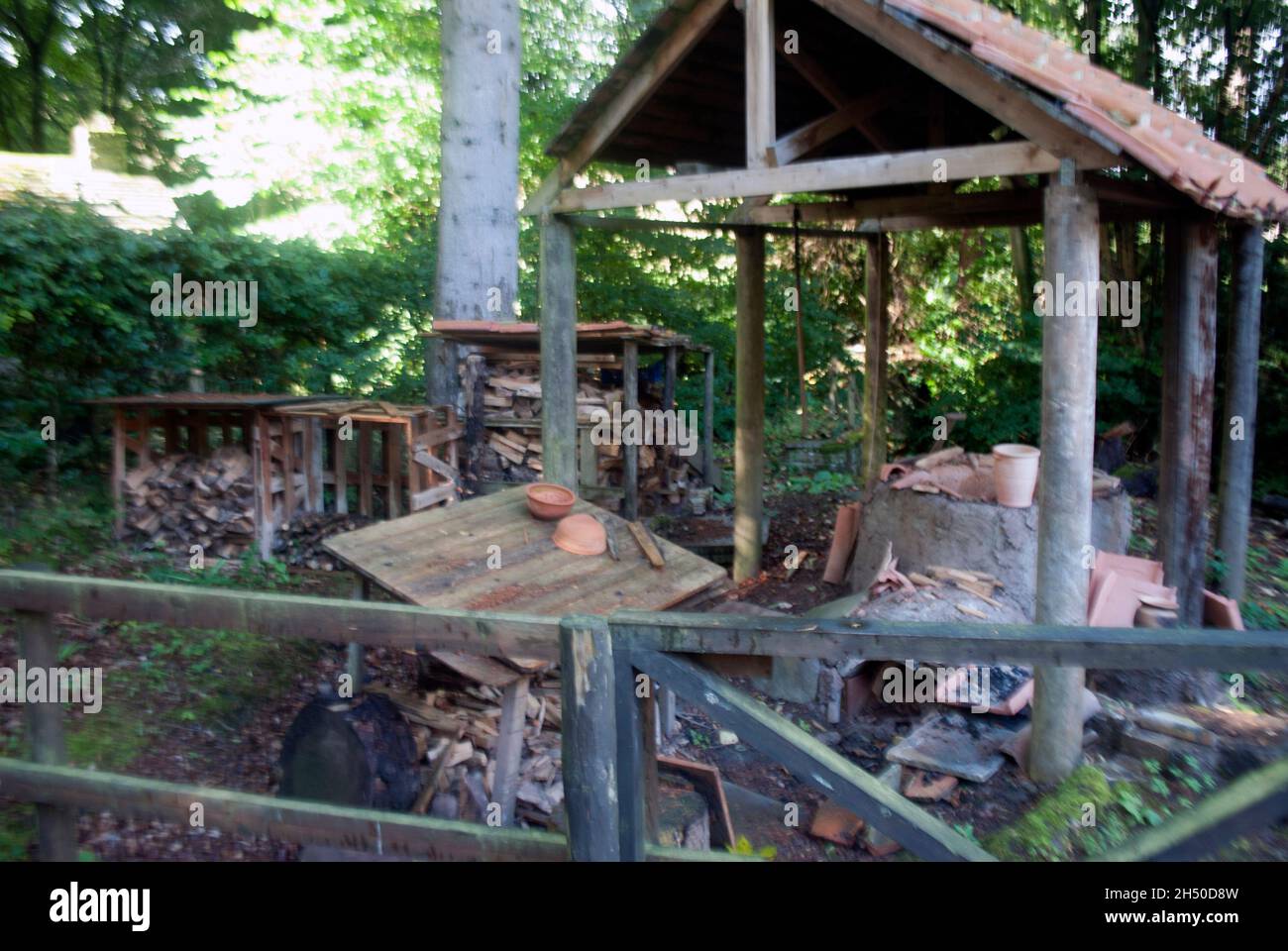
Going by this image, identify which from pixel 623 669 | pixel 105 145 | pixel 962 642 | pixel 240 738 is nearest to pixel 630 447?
pixel 240 738

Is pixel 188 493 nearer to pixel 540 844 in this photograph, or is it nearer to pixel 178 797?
pixel 178 797

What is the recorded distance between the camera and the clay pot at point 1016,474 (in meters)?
6.84

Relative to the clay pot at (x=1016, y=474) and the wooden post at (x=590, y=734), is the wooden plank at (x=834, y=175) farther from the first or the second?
the wooden post at (x=590, y=734)

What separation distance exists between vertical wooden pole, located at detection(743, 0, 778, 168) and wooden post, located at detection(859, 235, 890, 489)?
3.87 metres

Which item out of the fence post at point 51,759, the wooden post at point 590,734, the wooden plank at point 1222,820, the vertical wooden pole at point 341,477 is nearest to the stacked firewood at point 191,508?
the vertical wooden pole at point 341,477

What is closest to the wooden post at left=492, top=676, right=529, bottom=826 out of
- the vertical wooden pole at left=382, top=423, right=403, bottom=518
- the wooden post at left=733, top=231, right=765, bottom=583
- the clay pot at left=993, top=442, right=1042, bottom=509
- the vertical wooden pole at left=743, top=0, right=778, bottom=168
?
the vertical wooden pole at left=743, top=0, right=778, bottom=168

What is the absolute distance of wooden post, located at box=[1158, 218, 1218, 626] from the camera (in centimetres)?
645

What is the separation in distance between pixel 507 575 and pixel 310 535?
15.7 feet

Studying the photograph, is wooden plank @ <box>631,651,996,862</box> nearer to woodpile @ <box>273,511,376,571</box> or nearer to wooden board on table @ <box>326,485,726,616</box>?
wooden board on table @ <box>326,485,726,616</box>

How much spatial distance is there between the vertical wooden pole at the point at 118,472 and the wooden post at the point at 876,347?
6.65 meters

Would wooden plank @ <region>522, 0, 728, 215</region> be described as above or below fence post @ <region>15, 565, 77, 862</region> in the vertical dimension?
above

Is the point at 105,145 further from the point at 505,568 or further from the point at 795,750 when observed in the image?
the point at 795,750

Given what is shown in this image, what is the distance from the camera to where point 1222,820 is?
216 centimetres
